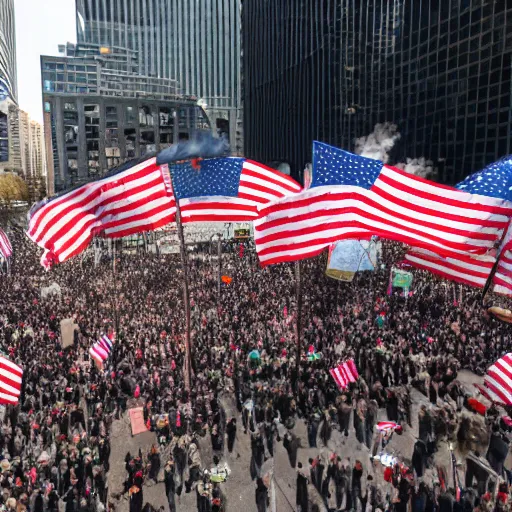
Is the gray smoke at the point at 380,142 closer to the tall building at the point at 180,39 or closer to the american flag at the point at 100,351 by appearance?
the american flag at the point at 100,351

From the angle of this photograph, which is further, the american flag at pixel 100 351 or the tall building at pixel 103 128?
the tall building at pixel 103 128

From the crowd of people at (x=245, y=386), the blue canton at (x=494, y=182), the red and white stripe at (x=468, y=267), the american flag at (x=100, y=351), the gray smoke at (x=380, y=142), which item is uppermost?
the gray smoke at (x=380, y=142)

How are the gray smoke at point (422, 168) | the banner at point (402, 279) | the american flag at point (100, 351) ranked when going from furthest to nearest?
the gray smoke at point (422, 168) → the banner at point (402, 279) → the american flag at point (100, 351)

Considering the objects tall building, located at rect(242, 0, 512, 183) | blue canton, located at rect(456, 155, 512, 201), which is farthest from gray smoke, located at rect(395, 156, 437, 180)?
blue canton, located at rect(456, 155, 512, 201)

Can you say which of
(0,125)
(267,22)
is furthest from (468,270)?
(0,125)

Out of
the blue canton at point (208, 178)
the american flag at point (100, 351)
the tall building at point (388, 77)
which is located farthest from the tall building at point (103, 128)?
the blue canton at point (208, 178)

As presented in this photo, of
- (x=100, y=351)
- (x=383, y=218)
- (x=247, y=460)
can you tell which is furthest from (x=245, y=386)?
(x=383, y=218)

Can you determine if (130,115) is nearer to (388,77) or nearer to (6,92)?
(6,92)
